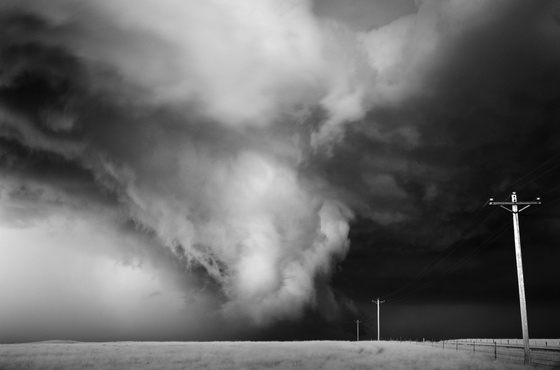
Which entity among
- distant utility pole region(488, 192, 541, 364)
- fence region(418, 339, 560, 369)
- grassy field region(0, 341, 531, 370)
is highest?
distant utility pole region(488, 192, 541, 364)

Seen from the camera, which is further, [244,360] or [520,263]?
[244,360]

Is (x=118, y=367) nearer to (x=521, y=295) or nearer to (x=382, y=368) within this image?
(x=382, y=368)

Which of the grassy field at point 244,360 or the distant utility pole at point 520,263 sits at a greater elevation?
the distant utility pole at point 520,263

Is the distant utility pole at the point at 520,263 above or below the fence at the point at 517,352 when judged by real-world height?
above

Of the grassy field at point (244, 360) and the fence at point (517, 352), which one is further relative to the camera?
the fence at point (517, 352)

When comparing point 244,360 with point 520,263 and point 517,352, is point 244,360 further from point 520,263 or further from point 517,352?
point 517,352

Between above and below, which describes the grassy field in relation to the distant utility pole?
below

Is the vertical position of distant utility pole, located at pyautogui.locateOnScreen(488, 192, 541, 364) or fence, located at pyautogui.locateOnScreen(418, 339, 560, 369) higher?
distant utility pole, located at pyautogui.locateOnScreen(488, 192, 541, 364)

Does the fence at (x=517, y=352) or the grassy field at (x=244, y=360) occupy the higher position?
the fence at (x=517, y=352)

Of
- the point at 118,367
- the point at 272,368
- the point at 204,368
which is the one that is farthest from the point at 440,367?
the point at 118,367

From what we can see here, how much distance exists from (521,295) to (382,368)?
10.4 m

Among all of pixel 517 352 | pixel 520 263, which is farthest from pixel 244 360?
pixel 517 352

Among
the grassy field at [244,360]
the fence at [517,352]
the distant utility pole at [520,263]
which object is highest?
the distant utility pole at [520,263]

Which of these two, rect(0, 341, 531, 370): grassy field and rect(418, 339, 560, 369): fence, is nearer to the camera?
rect(0, 341, 531, 370): grassy field
